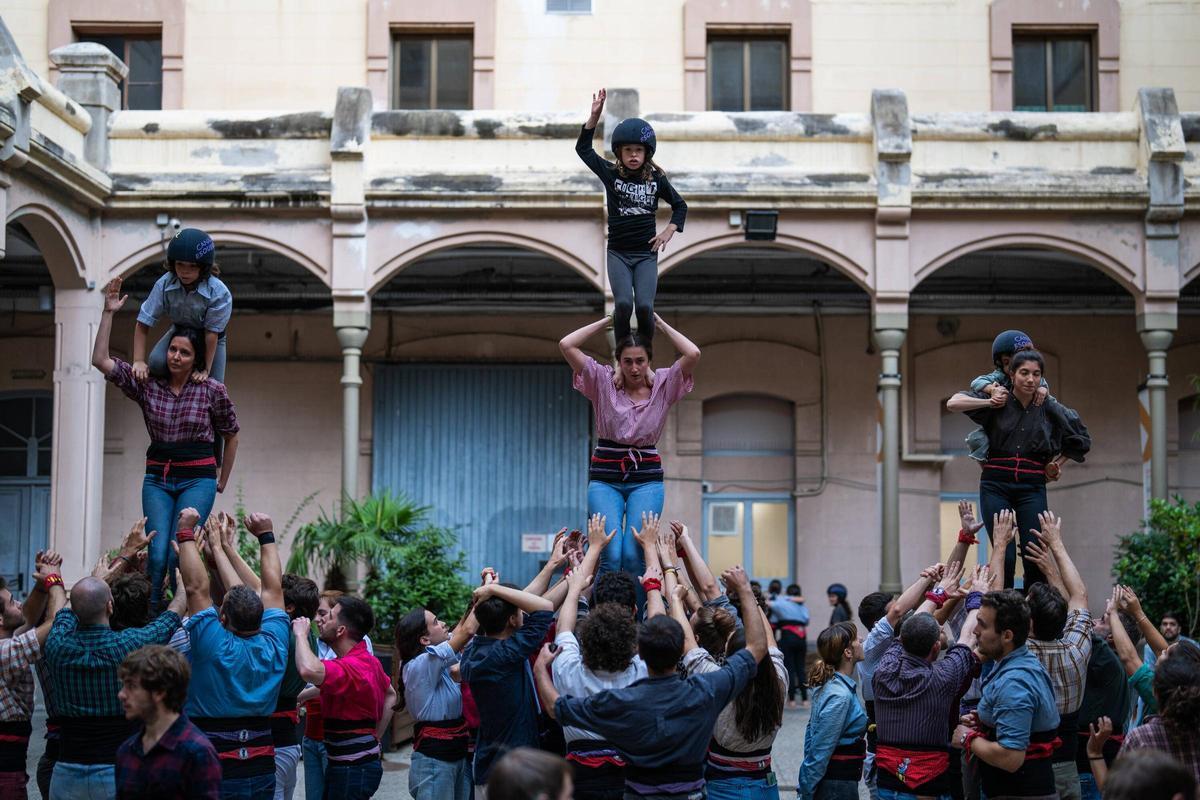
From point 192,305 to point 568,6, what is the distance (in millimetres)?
12855

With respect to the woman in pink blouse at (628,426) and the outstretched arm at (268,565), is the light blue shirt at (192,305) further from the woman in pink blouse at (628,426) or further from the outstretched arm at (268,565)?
the woman in pink blouse at (628,426)

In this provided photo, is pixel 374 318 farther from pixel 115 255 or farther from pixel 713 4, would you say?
pixel 713 4

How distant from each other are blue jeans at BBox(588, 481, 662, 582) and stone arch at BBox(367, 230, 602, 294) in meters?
8.62

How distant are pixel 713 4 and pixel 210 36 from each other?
6970mm

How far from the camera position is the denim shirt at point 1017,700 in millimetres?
5879

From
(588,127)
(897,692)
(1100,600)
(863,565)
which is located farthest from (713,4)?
(897,692)

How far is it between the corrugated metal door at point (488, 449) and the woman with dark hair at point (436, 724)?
12.1 m

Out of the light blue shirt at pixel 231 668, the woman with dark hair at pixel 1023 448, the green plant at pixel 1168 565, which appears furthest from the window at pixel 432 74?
the light blue shirt at pixel 231 668

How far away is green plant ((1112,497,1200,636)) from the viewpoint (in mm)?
14211

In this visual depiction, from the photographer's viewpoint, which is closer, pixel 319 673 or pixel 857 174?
pixel 319 673

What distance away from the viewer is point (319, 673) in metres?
6.62

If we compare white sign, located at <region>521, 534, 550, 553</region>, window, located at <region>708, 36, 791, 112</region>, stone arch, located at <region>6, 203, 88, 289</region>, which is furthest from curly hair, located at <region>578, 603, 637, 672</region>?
window, located at <region>708, 36, 791, 112</region>

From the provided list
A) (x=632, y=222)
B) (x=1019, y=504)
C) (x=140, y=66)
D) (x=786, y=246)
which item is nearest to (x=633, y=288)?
(x=632, y=222)

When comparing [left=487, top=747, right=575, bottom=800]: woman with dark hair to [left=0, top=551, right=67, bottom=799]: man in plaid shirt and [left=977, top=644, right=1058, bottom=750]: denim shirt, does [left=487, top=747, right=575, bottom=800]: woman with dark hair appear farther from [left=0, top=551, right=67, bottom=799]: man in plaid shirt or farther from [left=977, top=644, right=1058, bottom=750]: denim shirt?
[left=0, top=551, right=67, bottom=799]: man in plaid shirt
